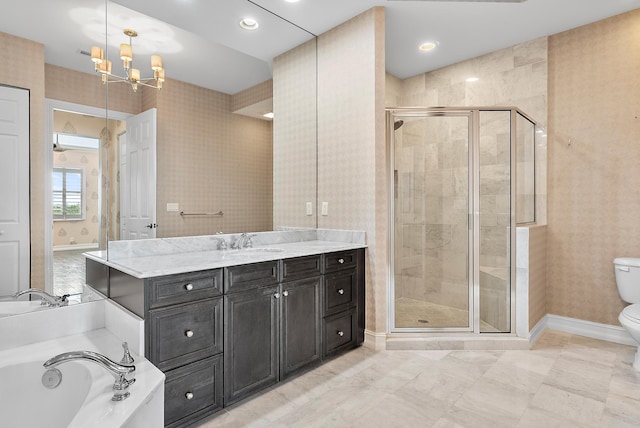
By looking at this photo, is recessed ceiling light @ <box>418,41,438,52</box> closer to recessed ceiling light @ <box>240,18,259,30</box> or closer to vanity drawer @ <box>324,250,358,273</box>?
recessed ceiling light @ <box>240,18,259,30</box>

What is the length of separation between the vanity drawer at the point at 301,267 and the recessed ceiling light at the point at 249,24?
1783mm

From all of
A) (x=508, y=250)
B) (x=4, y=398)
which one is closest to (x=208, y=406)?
(x=4, y=398)

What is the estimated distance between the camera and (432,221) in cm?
308

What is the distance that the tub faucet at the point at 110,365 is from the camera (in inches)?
45.9

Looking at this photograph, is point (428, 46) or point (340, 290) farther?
point (428, 46)

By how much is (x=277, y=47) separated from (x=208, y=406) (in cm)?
261

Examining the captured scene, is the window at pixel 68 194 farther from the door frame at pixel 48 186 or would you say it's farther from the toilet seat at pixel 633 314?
the toilet seat at pixel 633 314

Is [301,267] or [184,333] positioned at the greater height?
[301,267]

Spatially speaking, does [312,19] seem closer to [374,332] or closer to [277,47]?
[277,47]

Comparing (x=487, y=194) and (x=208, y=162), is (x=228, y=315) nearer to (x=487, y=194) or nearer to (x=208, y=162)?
(x=208, y=162)

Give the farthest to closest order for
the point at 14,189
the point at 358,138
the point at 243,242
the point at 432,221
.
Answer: the point at 432,221
the point at 358,138
the point at 243,242
the point at 14,189

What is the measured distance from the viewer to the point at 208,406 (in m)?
1.78

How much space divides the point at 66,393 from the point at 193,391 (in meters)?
0.54

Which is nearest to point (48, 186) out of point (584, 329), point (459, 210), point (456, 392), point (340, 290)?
point (340, 290)
